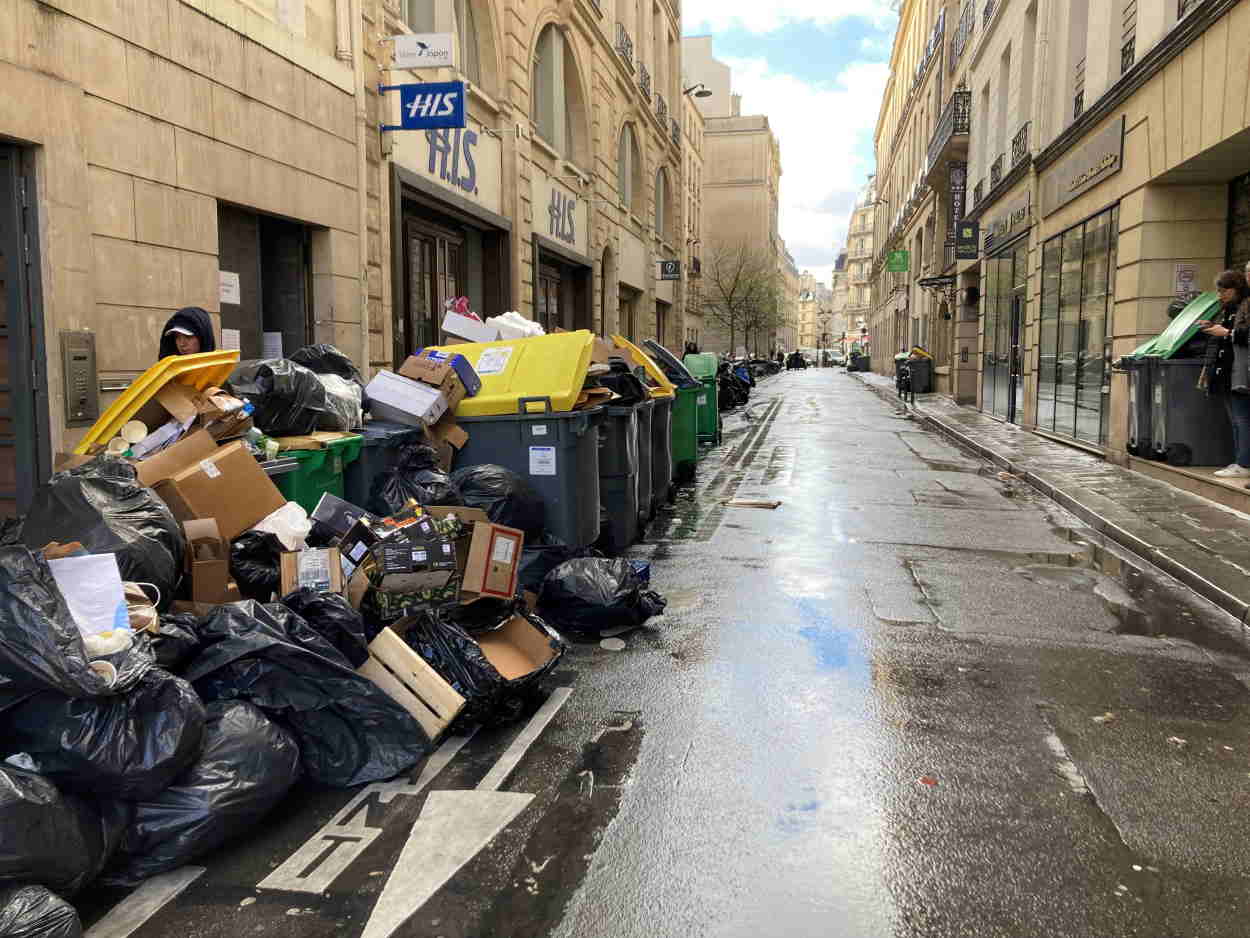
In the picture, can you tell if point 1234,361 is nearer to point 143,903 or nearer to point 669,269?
point 143,903

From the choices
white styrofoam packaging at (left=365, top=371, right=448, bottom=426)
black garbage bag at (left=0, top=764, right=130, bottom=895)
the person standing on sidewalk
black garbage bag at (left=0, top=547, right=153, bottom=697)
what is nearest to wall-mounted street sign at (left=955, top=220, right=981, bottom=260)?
the person standing on sidewalk

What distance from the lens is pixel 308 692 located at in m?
3.46

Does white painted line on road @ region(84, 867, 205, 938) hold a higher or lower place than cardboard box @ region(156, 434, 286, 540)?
lower

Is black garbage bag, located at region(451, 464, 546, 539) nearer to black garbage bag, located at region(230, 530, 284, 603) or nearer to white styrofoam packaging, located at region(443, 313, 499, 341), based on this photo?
black garbage bag, located at region(230, 530, 284, 603)

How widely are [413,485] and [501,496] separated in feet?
1.83

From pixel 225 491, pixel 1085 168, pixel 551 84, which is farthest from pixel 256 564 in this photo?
pixel 551 84

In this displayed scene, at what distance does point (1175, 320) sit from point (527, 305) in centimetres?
985

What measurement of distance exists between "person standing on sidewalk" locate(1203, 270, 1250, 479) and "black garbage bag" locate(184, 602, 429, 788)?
8324 millimetres

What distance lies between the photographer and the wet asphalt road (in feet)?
8.97

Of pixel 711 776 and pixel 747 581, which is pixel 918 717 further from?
pixel 747 581

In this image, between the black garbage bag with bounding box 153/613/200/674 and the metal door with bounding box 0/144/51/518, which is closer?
the black garbage bag with bounding box 153/613/200/674

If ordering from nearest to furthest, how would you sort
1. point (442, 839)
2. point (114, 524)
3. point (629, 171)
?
1. point (442, 839)
2. point (114, 524)
3. point (629, 171)

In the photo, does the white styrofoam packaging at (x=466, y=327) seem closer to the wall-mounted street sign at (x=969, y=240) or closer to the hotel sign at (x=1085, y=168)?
the hotel sign at (x=1085, y=168)

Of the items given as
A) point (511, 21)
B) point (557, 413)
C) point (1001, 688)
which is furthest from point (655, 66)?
point (1001, 688)
